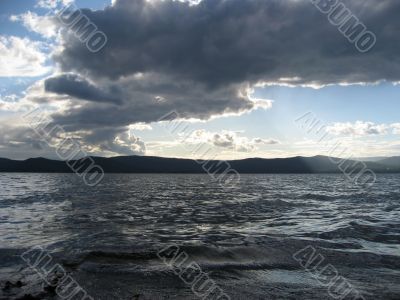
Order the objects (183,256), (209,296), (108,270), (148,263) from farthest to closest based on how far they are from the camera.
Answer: (183,256) → (148,263) → (108,270) → (209,296)

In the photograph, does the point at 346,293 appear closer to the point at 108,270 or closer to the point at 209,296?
the point at 209,296

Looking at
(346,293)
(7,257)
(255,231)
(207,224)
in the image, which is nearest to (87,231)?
(7,257)

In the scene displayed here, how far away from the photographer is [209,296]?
9.10m

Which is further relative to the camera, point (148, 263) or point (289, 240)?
point (289, 240)

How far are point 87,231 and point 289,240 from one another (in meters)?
10.1

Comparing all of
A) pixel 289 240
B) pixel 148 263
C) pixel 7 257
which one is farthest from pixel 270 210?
pixel 7 257

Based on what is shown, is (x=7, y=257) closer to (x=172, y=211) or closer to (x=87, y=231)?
(x=87, y=231)

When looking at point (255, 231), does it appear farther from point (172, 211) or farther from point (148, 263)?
point (172, 211)

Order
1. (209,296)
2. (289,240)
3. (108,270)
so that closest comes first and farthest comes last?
(209,296), (108,270), (289,240)

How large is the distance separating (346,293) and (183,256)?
6040mm

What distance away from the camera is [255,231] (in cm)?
1855

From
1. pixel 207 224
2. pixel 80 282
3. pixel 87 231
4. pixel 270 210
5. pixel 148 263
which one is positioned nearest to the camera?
pixel 80 282

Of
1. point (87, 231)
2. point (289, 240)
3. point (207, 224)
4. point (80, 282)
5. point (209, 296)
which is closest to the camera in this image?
point (209, 296)

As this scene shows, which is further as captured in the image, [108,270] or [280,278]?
[108,270]
